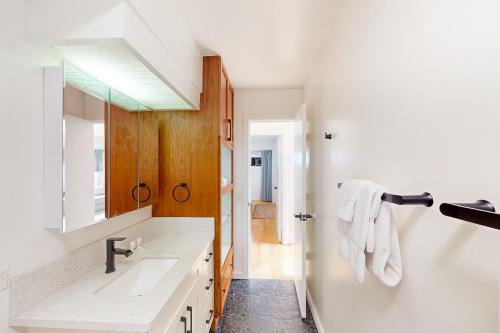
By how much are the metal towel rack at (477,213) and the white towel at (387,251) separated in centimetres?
33

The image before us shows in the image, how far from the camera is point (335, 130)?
5.56 feet

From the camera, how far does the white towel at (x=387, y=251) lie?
84 centimetres

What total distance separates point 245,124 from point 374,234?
241 centimetres

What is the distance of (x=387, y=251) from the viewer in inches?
33.2

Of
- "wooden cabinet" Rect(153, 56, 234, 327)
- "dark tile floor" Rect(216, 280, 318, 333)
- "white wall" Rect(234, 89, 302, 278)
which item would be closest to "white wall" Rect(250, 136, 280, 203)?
"white wall" Rect(234, 89, 302, 278)

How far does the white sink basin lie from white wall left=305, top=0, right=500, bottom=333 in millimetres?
1155

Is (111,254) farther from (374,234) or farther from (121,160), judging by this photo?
(374,234)

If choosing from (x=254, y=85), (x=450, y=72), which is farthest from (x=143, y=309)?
(x=254, y=85)

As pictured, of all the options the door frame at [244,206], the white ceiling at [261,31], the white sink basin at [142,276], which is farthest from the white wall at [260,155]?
the white sink basin at [142,276]

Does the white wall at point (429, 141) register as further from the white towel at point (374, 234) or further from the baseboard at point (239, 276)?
the baseboard at point (239, 276)

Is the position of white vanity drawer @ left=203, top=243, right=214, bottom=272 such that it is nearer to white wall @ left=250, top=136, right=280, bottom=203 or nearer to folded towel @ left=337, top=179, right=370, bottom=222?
folded towel @ left=337, top=179, right=370, bottom=222

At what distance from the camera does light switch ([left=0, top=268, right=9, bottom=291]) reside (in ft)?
2.83

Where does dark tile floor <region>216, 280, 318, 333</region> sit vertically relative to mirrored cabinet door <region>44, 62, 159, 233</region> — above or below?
below

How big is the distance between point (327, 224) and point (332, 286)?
44 cm
